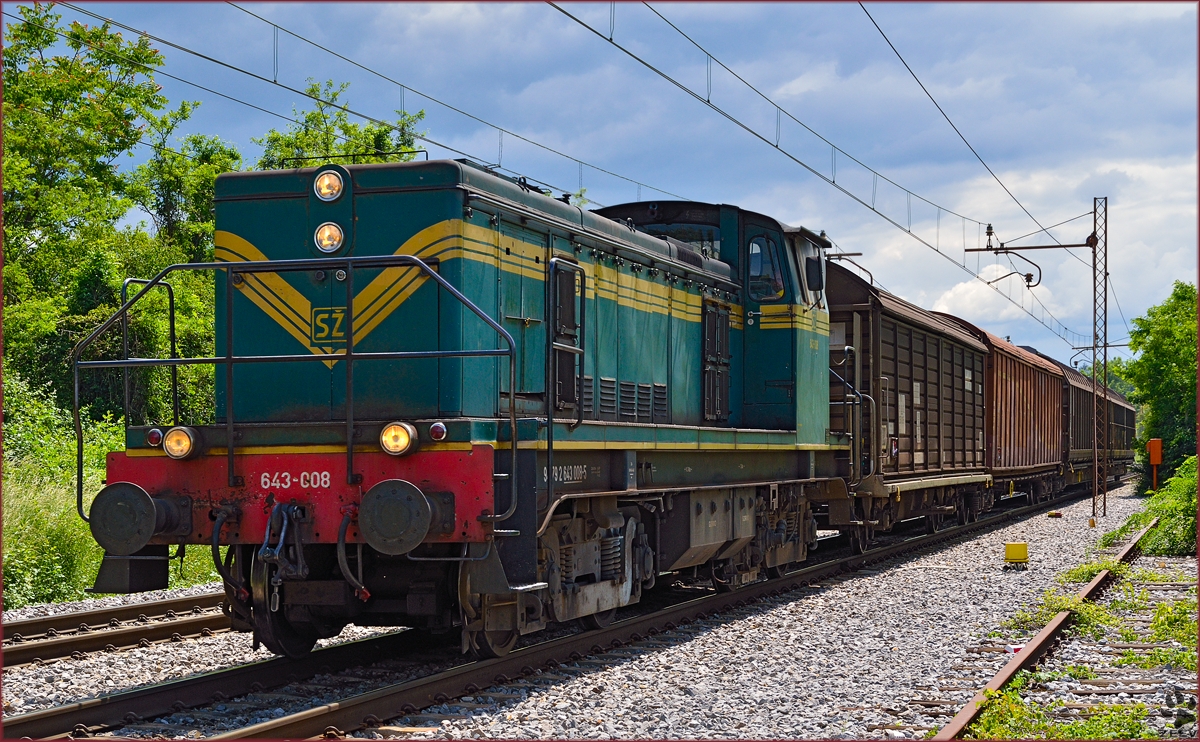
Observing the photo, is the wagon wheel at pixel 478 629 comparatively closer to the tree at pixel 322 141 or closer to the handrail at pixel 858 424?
the handrail at pixel 858 424

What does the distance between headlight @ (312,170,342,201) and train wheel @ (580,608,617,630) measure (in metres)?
3.41

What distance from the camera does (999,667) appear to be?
23.4ft

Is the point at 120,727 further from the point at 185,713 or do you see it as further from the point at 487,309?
the point at 487,309

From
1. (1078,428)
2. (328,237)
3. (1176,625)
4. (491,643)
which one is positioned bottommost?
(1176,625)

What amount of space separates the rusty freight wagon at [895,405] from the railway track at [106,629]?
23.4 feet

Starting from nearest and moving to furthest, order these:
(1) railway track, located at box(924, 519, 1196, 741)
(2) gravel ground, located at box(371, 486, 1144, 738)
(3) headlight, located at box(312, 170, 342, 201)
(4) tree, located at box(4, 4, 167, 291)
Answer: (2) gravel ground, located at box(371, 486, 1144, 738)
(1) railway track, located at box(924, 519, 1196, 741)
(3) headlight, located at box(312, 170, 342, 201)
(4) tree, located at box(4, 4, 167, 291)

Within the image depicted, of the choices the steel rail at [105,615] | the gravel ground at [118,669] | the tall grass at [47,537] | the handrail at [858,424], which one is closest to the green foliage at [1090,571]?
the handrail at [858,424]

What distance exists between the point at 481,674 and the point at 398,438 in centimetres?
147

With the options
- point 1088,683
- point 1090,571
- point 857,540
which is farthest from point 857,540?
point 1088,683

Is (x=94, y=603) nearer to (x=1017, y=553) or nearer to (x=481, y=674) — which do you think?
(x=481, y=674)

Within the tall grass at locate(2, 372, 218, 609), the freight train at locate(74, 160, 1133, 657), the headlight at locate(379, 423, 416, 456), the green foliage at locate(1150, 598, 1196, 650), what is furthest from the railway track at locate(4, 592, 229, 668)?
the green foliage at locate(1150, 598, 1196, 650)

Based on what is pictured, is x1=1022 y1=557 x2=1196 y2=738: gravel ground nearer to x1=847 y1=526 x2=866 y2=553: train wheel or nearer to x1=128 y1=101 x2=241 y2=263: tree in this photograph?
x1=847 y1=526 x2=866 y2=553: train wheel

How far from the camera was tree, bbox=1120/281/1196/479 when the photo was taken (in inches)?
1245

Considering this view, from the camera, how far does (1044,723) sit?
5.62 m
